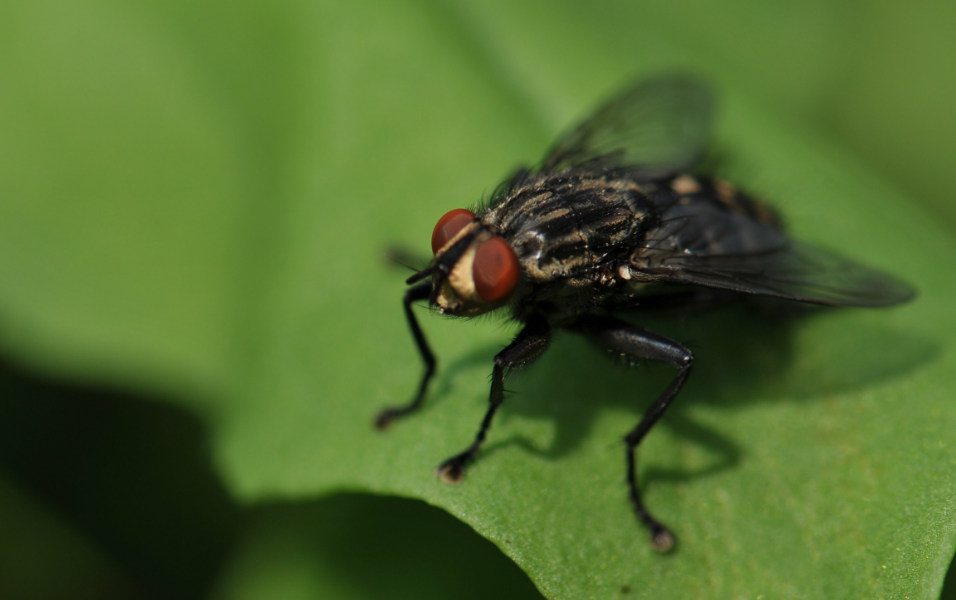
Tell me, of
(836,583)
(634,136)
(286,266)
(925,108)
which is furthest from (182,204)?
(925,108)

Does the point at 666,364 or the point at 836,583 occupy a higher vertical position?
the point at 666,364

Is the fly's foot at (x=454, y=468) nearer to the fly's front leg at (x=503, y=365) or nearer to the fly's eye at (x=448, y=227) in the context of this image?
the fly's front leg at (x=503, y=365)

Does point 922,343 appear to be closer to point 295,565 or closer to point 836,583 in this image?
point 836,583

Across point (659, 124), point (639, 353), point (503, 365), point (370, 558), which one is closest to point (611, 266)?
point (639, 353)

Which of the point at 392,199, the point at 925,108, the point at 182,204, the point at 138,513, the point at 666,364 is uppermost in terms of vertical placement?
the point at 182,204

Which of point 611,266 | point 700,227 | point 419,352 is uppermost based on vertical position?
point 419,352

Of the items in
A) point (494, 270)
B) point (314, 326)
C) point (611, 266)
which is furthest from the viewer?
point (314, 326)

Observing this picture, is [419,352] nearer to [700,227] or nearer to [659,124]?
[700,227]
